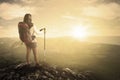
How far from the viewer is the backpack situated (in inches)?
664

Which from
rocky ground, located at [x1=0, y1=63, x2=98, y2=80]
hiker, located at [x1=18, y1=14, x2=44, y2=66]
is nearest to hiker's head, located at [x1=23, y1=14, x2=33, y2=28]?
hiker, located at [x1=18, y1=14, x2=44, y2=66]

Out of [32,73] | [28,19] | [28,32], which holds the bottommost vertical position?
[32,73]

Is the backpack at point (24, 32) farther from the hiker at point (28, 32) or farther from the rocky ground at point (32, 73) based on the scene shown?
the rocky ground at point (32, 73)

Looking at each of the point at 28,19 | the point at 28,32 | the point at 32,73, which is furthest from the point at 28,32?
the point at 32,73

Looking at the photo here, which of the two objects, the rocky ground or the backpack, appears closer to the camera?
the backpack

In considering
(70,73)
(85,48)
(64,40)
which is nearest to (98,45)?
(85,48)

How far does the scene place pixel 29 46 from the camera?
17.5 meters

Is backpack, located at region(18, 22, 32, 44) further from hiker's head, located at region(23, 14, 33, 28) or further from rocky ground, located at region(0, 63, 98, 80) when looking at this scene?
rocky ground, located at region(0, 63, 98, 80)

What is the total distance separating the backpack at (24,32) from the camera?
16875 millimetres

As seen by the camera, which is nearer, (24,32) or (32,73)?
(24,32)

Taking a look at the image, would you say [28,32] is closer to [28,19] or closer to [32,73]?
[28,19]

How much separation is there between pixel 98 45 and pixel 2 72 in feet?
346

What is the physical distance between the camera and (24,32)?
16953 millimetres

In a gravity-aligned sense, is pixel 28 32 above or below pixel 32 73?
above
